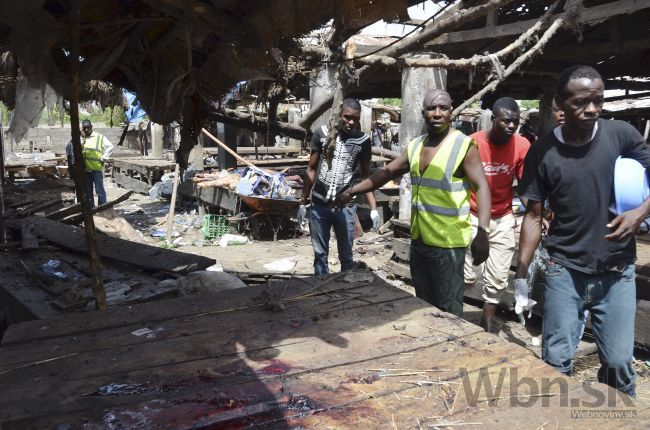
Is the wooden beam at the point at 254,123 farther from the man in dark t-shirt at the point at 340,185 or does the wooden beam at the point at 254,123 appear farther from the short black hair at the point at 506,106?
the short black hair at the point at 506,106

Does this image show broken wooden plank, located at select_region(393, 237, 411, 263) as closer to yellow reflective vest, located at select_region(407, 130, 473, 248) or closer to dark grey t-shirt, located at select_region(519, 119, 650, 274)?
yellow reflective vest, located at select_region(407, 130, 473, 248)

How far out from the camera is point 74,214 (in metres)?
7.73

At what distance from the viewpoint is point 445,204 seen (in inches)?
145

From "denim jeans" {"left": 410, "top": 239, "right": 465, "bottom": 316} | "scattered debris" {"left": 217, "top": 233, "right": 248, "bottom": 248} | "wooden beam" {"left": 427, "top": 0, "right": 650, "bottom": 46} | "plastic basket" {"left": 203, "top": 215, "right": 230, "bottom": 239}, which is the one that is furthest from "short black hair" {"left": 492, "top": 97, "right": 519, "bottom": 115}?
"plastic basket" {"left": 203, "top": 215, "right": 230, "bottom": 239}

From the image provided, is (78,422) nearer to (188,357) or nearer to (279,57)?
(188,357)

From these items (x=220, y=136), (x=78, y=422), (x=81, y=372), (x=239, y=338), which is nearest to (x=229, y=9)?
(x=239, y=338)

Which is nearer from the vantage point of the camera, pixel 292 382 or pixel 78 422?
pixel 78 422

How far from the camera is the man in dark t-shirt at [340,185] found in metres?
5.17

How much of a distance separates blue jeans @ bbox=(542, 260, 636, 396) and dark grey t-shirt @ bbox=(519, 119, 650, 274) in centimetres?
7

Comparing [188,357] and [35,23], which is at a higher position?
[35,23]

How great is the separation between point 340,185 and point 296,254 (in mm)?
4094

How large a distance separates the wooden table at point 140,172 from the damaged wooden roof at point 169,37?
12.4 m

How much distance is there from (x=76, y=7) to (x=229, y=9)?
769mm

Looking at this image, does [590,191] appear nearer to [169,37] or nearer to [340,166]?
[169,37]
